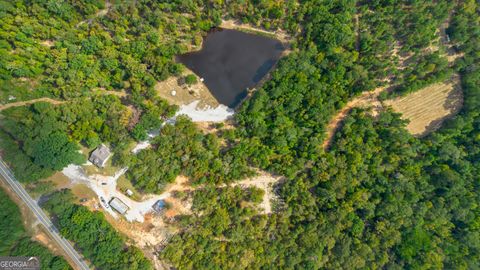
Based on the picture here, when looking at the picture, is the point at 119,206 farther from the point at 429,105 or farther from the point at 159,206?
the point at 429,105

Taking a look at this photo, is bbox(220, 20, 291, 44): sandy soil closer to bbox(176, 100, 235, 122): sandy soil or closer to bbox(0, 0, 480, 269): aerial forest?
bbox(0, 0, 480, 269): aerial forest

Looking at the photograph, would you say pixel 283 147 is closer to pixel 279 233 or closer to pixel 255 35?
pixel 279 233

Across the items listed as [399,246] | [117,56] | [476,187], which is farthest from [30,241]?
[476,187]

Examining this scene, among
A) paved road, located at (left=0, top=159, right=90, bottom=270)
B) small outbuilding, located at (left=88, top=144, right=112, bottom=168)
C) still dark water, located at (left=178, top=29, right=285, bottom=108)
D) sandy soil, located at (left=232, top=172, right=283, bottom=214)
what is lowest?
paved road, located at (left=0, top=159, right=90, bottom=270)

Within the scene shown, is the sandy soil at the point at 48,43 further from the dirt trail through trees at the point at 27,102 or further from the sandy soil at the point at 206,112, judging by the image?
the sandy soil at the point at 206,112

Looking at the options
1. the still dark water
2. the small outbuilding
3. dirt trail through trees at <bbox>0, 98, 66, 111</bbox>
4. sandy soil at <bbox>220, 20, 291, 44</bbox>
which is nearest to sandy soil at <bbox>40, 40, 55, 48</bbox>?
dirt trail through trees at <bbox>0, 98, 66, 111</bbox>

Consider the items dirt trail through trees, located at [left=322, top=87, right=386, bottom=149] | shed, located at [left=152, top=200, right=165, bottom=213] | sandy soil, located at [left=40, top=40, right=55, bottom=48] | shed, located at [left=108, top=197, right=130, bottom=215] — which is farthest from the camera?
dirt trail through trees, located at [left=322, top=87, right=386, bottom=149]
